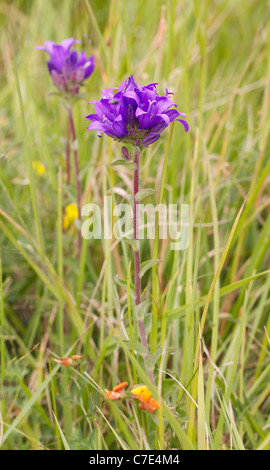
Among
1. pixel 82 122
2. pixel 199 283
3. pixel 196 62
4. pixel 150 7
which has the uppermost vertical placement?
pixel 150 7

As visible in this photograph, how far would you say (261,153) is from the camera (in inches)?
59.2

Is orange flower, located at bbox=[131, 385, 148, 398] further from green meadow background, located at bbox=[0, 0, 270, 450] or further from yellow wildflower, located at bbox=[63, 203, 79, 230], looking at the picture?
yellow wildflower, located at bbox=[63, 203, 79, 230]

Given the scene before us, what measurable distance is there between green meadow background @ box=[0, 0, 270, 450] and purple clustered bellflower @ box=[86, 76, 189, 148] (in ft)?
0.41

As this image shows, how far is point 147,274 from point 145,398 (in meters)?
0.55

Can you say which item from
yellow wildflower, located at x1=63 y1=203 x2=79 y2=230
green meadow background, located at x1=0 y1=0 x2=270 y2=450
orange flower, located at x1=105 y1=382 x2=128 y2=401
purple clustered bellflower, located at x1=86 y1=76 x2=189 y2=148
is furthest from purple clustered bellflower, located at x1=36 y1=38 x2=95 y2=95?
orange flower, located at x1=105 y1=382 x2=128 y2=401

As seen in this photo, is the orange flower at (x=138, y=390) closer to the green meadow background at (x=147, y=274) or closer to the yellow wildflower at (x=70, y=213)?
the green meadow background at (x=147, y=274)

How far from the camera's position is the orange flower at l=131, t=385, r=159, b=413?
958mm

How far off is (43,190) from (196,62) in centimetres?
100

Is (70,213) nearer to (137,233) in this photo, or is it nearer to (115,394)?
(137,233)

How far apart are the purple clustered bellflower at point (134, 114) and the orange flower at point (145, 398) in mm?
513

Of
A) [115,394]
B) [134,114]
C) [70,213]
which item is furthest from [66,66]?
[115,394]

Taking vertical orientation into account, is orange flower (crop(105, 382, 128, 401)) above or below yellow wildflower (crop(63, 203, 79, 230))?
below
